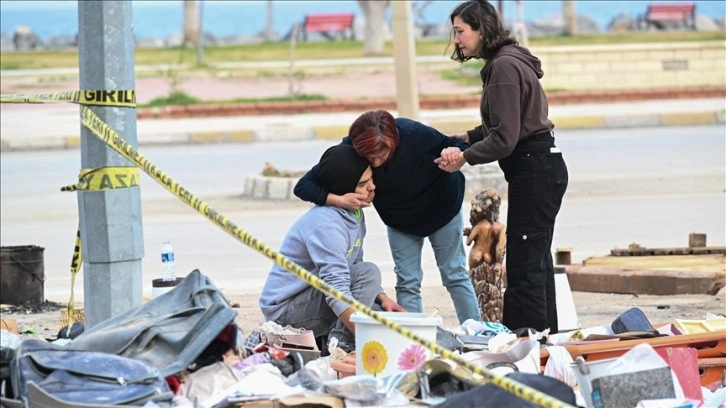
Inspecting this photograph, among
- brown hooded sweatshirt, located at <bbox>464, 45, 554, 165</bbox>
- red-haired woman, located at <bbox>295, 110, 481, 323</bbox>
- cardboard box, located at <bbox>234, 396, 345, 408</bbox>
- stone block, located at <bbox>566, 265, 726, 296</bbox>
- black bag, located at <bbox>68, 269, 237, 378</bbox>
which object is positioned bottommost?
stone block, located at <bbox>566, 265, 726, 296</bbox>

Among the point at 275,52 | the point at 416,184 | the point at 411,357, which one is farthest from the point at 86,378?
the point at 275,52

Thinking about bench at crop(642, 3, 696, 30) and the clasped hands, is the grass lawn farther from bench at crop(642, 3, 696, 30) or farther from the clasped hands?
the clasped hands

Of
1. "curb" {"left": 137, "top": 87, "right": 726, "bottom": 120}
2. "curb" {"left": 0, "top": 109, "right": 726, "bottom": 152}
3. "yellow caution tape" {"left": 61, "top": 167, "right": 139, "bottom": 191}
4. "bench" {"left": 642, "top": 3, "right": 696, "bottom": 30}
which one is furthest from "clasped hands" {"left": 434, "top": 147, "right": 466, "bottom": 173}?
"bench" {"left": 642, "top": 3, "right": 696, "bottom": 30}

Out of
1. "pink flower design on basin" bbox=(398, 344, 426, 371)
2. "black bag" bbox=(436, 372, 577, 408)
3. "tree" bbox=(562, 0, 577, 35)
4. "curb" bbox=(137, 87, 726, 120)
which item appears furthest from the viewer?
"tree" bbox=(562, 0, 577, 35)

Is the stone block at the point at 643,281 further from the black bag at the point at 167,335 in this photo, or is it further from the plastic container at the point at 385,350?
the black bag at the point at 167,335

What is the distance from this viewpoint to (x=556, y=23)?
56.9 metres

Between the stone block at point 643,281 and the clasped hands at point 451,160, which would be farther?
the stone block at point 643,281

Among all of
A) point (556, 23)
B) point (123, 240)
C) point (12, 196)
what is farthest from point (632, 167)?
point (556, 23)

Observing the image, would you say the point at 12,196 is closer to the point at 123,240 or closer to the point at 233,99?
the point at 123,240

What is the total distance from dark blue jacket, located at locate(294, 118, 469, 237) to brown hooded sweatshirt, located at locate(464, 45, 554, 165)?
0.28 m

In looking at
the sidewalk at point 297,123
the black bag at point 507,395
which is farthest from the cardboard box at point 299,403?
the sidewalk at point 297,123

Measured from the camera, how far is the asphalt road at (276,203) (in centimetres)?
1019

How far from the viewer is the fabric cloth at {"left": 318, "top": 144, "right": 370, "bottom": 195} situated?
575 centimetres

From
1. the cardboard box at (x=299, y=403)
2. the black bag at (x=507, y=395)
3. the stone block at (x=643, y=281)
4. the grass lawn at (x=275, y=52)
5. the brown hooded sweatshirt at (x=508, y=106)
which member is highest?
the grass lawn at (x=275, y=52)
